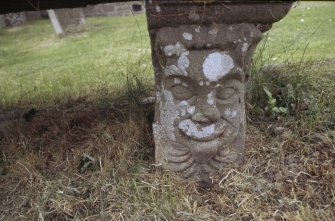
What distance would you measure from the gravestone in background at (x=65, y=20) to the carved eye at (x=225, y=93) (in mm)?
8446

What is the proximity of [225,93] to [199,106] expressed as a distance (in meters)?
0.15

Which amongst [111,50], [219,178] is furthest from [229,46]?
[111,50]

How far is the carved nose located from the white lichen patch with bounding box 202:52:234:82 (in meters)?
0.15

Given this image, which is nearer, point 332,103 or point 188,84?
point 188,84

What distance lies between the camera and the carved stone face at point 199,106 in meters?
Result: 2.28

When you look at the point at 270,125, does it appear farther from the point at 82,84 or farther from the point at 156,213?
the point at 82,84

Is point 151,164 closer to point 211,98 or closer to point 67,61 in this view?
point 211,98

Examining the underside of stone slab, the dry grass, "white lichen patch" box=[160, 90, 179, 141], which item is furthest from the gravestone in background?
"white lichen patch" box=[160, 90, 179, 141]

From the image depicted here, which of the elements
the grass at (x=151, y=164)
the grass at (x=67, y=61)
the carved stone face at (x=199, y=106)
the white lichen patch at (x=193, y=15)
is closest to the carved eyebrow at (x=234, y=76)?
the carved stone face at (x=199, y=106)

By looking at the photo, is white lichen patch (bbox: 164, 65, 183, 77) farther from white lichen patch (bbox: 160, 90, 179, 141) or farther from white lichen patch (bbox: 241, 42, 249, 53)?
white lichen patch (bbox: 241, 42, 249, 53)

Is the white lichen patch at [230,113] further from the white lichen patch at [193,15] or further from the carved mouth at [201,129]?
the white lichen patch at [193,15]

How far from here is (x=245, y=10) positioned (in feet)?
7.28

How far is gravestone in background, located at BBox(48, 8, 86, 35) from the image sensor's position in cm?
1036

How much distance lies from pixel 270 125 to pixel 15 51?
7.45 m
